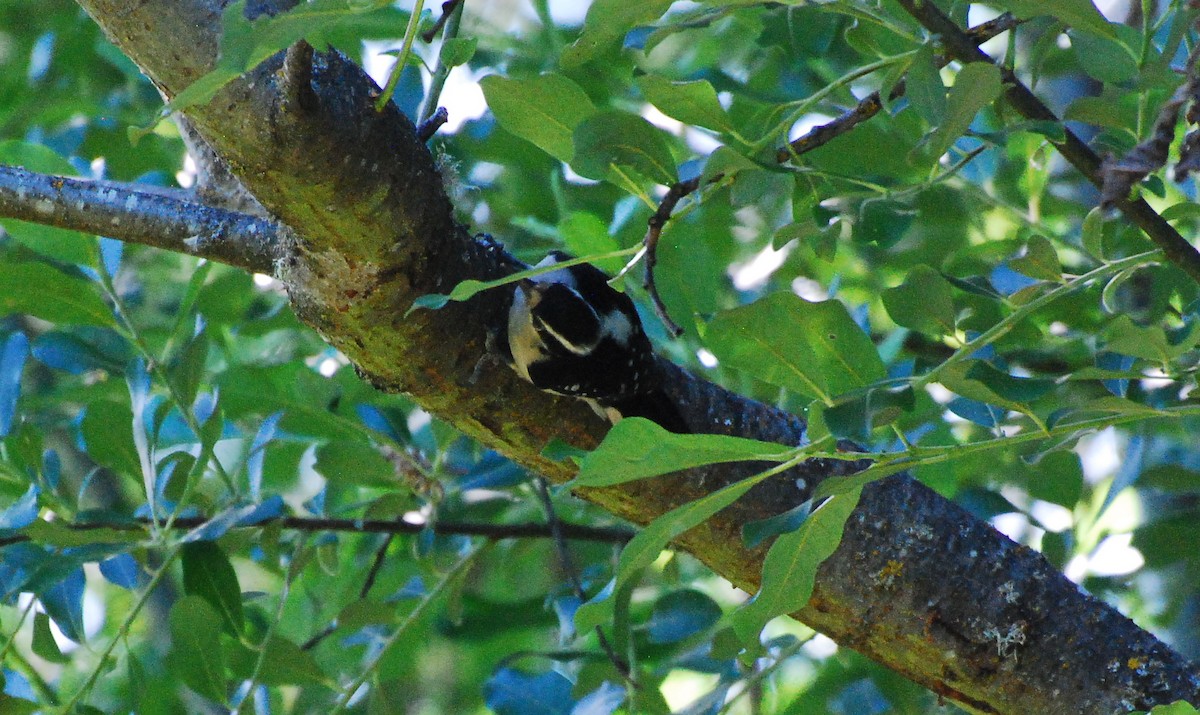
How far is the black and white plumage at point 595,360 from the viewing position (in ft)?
4.45

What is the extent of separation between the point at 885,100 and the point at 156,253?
2370 mm

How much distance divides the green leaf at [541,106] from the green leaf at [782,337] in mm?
221

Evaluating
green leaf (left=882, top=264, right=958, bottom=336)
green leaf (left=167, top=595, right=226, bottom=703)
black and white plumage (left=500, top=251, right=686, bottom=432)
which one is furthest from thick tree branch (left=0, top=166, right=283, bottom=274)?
green leaf (left=882, top=264, right=958, bottom=336)

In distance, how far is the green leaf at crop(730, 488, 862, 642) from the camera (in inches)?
39.1

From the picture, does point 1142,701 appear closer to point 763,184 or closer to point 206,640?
point 763,184

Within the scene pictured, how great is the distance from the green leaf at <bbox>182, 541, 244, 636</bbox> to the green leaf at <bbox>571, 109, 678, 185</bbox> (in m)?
0.99

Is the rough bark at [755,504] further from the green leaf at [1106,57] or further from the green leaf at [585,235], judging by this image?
the green leaf at [1106,57]

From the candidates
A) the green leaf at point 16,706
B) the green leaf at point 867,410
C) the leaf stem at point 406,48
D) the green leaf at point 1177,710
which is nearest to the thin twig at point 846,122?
the green leaf at point 867,410

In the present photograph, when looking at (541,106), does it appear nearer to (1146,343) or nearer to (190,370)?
(1146,343)

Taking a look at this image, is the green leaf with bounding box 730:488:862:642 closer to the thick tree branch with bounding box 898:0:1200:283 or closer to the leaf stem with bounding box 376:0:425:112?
the thick tree branch with bounding box 898:0:1200:283

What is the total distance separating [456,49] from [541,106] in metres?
0.12

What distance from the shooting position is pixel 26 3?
261 centimetres

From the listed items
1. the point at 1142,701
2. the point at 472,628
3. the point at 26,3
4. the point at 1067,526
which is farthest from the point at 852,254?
the point at 26,3

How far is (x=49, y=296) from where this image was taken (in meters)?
1.57
